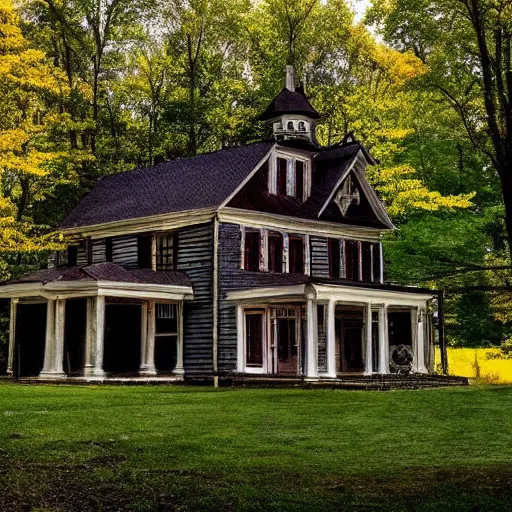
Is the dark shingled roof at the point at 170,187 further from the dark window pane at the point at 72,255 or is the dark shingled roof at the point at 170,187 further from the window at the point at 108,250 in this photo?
the dark window pane at the point at 72,255

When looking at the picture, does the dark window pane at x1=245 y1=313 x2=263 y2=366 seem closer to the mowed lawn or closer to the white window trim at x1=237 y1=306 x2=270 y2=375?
the white window trim at x1=237 y1=306 x2=270 y2=375

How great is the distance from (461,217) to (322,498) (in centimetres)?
4437

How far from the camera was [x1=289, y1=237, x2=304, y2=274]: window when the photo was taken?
37825mm

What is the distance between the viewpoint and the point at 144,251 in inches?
1502

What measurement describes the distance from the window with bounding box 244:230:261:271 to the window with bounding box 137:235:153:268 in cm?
421

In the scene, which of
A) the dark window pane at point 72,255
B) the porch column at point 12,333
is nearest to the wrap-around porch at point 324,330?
the porch column at point 12,333

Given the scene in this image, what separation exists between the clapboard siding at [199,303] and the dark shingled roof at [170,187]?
1261mm

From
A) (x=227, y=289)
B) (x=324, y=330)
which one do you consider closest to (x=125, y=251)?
(x=227, y=289)

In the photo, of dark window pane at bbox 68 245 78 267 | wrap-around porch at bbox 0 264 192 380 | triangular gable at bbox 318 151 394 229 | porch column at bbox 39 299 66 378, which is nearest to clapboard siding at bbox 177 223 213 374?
wrap-around porch at bbox 0 264 192 380

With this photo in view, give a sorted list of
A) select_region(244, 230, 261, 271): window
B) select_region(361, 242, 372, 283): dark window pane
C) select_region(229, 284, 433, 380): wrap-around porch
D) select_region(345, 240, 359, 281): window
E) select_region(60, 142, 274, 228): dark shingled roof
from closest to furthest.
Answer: select_region(229, 284, 433, 380): wrap-around porch
select_region(244, 230, 261, 271): window
select_region(60, 142, 274, 228): dark shingled roof
select_region(345, 240, 359, 281): window
select_region(361, 242, 372, 283): dark window pane

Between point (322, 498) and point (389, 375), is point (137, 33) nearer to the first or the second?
point (389, 375)

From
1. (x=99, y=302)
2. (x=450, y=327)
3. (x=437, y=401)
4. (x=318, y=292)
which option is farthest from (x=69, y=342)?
(x=450, y=327)

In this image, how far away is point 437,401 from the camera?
76.9ft

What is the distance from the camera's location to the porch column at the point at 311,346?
31.6 m
